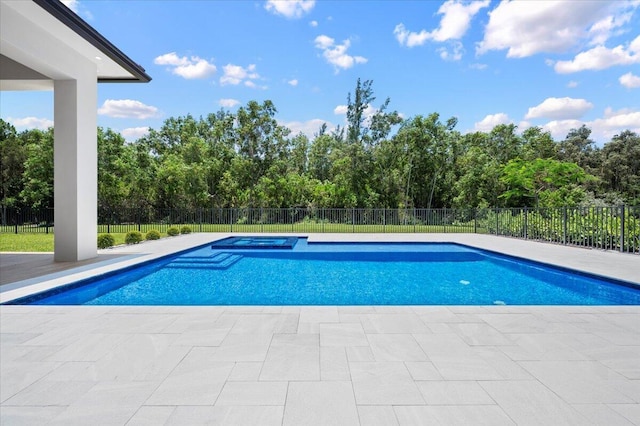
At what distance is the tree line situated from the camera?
20625mm

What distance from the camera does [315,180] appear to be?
23594 millimetres

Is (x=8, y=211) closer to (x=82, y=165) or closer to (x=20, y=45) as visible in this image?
(x=82, y=165)

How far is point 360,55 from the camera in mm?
22531
